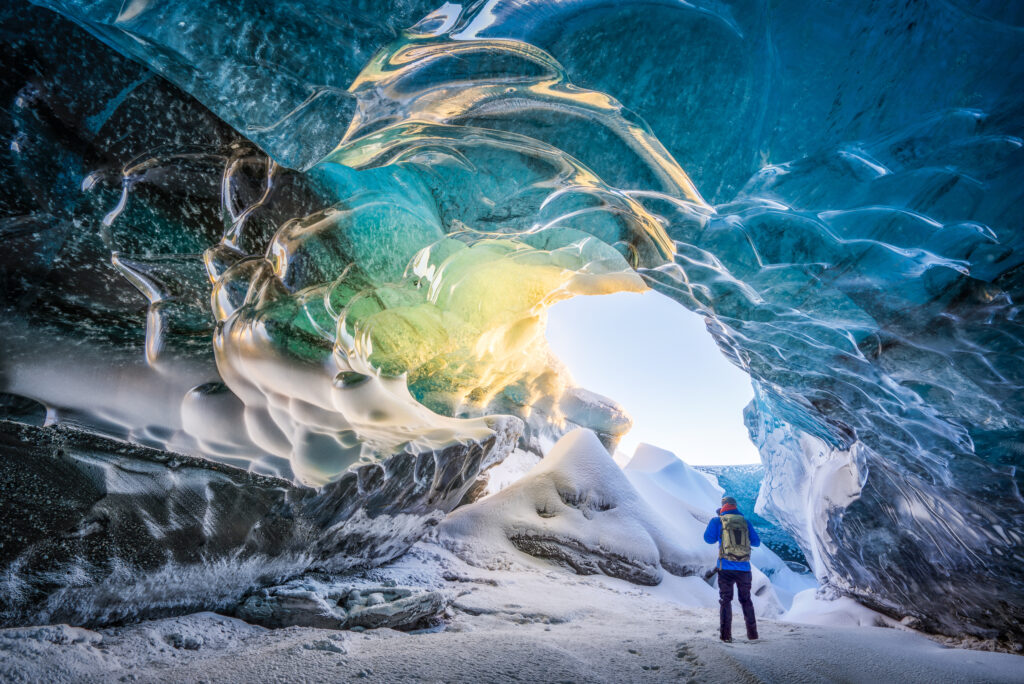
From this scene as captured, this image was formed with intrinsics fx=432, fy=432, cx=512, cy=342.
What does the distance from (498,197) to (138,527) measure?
8.52 feet

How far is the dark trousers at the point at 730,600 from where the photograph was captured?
10.2 feet

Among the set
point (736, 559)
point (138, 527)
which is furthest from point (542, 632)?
point (138, 527)

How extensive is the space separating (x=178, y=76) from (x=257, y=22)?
54 centimetres

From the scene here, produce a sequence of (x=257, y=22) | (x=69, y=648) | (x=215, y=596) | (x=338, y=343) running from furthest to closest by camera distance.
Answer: (x=338, y=343)
(x=215, y=596)
(x=257, y=22)
(x=69, y=648)

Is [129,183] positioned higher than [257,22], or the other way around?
[257,22]

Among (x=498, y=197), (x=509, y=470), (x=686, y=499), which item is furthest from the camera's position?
(x=686, y=499)

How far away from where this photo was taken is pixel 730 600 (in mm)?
3137

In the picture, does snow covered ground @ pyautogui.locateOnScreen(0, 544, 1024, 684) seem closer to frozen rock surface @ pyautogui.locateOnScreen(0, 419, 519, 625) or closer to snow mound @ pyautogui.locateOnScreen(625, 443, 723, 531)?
frozen rock surface @ pyautogui.locateOnScreen(0, 419, 519, 625)

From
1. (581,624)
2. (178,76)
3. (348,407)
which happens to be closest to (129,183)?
(178,76)

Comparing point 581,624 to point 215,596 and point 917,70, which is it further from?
point 917,70

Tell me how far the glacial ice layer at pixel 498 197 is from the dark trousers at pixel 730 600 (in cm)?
184

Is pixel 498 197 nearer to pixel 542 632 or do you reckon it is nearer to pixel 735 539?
pixel 542 632

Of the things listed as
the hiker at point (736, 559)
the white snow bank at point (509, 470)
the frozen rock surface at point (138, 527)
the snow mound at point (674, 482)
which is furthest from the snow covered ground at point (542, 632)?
the snow mound at point (674, 482)

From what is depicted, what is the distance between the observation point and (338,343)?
12.3 ft
